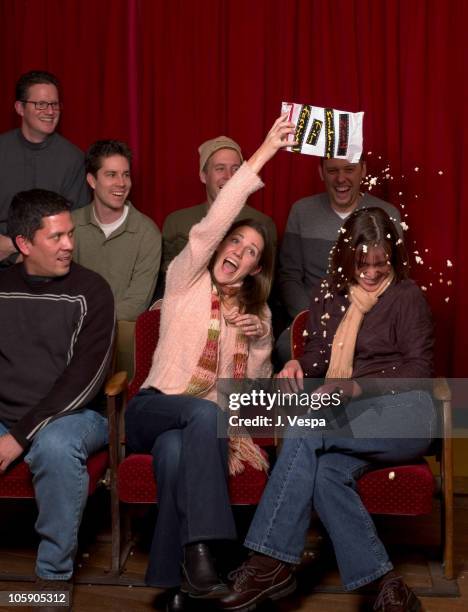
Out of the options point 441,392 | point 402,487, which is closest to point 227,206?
point 441,392

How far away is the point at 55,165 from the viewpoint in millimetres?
4320

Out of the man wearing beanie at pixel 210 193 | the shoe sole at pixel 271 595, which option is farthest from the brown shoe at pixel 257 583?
the man wearing beanie at pixel 210 193

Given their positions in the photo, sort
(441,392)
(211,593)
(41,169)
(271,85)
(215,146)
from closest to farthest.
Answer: (211,593) < (441,392) < (215,146) < (41,169) < (271,85)

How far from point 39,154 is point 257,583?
229 cm

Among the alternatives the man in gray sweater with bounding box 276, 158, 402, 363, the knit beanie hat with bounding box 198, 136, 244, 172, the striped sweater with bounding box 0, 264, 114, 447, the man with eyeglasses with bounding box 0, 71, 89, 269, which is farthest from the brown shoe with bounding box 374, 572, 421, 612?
the man with eyeglasses with bounding box 0, 71, 89, 269

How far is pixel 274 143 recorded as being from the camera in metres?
3.11

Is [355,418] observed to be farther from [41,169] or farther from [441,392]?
[41,169]

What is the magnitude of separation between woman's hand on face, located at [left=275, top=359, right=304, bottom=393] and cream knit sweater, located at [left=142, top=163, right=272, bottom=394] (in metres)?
0.09

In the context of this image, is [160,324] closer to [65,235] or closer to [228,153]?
[65,235]

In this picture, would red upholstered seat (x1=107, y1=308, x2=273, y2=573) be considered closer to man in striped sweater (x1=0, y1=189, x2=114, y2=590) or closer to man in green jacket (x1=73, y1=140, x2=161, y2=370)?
man in striped sweater (x1=0, y1=189, x2=114, y2=590)

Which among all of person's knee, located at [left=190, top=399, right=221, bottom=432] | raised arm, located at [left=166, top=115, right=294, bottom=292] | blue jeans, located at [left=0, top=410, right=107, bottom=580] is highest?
raised arm, located at [left=166, top=115, right=294, bottom=292]

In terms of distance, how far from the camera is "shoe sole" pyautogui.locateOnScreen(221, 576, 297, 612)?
2846 mm

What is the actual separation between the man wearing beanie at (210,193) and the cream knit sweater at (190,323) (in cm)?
97

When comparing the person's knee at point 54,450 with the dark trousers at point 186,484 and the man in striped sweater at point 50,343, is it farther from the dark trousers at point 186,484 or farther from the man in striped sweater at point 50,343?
the dark trousers at point 186,484
